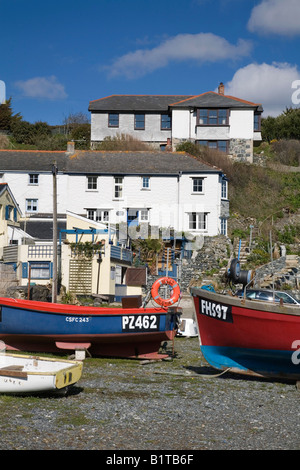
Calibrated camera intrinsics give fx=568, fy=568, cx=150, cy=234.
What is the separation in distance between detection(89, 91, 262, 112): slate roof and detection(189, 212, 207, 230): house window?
40.2 feet

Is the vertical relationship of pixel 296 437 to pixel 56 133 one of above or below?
below

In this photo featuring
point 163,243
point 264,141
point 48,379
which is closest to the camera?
point 48,379

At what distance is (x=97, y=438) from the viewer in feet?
27.8

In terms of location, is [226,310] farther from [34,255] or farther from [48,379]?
[34,255]

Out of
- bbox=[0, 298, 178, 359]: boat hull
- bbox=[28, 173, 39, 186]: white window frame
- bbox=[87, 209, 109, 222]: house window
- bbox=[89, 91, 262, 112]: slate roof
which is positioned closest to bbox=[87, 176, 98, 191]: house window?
bbox=[87, 209, 109, 222]: house window

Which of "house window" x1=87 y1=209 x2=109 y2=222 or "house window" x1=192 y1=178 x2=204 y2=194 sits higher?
"house window" x1=192 y1=178 x2=204 y2=194

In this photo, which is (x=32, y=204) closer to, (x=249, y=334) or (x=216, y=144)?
(x=216, y=144)

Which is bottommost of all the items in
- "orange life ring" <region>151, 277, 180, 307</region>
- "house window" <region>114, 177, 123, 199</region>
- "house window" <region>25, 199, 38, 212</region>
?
"orange life ring" <region>151, 277, 180, 307</region>

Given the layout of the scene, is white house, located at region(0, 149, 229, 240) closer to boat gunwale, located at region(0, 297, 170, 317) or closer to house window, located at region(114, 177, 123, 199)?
house window, located at region(114, 177, 123, 199)

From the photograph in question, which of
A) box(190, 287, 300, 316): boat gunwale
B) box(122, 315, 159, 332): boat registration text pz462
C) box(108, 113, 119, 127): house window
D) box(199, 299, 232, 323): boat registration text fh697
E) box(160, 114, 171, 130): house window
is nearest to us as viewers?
box(190, 287, 300, 316): boat gunwale

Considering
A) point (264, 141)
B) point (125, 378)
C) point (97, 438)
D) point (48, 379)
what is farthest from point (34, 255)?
point (264, 141)

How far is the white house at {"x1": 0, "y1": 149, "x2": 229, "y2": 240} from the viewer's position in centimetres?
4128

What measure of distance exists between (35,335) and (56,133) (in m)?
49.5
